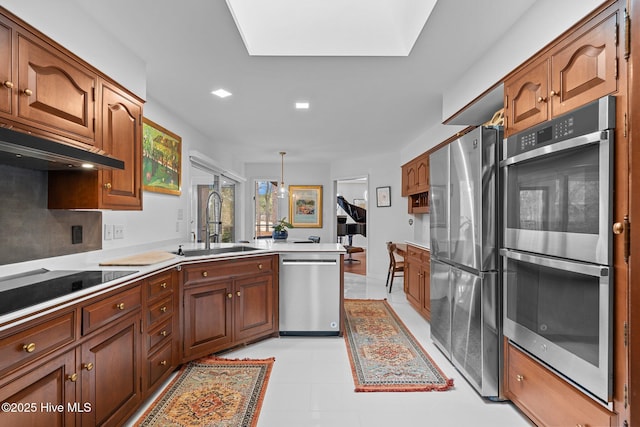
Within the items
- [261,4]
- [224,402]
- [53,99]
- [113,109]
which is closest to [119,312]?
[224,402]

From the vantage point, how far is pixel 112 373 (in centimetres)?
167

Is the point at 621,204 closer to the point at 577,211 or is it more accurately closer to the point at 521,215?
the point at 577,211

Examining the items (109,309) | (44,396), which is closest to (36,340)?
(44,396)

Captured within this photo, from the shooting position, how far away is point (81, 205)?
1.94 meters

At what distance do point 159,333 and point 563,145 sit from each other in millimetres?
2508

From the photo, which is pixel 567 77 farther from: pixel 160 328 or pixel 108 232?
pixel 108 232

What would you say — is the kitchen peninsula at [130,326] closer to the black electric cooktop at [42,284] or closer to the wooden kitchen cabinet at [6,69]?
the black electric cooktop at [42,284]

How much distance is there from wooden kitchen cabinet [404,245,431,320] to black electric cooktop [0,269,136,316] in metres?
2.87

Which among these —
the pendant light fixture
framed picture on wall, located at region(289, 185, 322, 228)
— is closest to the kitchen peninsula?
the pendant light fixture

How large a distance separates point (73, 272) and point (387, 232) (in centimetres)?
495

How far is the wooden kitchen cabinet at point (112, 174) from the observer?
1.94m

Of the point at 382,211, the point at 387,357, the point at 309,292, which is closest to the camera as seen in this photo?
the point at 387,357

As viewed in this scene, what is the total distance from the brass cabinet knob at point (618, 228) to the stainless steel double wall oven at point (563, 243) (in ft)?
0.08

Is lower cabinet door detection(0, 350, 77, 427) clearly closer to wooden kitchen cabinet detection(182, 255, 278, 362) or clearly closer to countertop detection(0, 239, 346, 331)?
countertop detection(0, 239, 346, 331)
